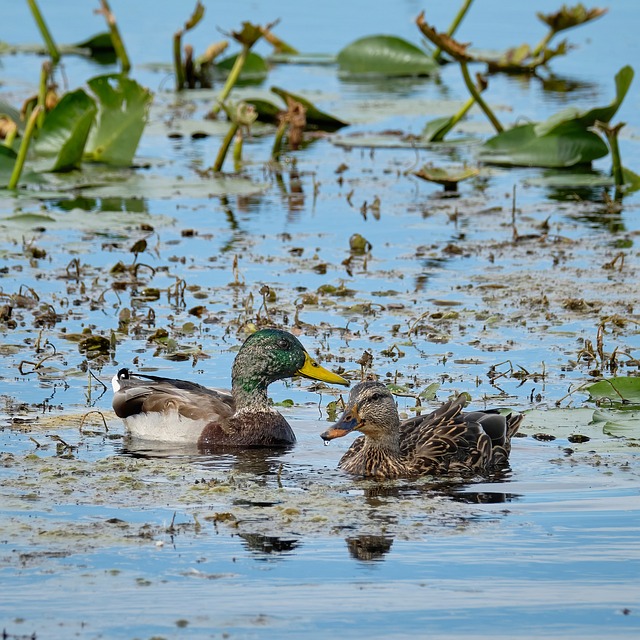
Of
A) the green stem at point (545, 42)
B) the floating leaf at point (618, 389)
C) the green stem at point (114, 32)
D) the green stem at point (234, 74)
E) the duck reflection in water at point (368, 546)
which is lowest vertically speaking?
the duck reflection in water at point (368, 546)

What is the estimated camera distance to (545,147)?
16297 mm

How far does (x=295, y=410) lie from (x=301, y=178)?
7644 millimetres

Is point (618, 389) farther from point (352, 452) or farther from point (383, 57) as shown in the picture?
point (383, 57)

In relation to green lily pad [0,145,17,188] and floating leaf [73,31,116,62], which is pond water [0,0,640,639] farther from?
floating leaf [73,31,116,62]

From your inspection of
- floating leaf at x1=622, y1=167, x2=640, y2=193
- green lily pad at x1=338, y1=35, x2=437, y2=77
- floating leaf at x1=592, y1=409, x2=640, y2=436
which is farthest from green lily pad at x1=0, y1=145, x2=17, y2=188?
green lily pad at x1=338, y1=35, x2=437, y2=77

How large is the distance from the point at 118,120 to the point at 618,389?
26.6ft

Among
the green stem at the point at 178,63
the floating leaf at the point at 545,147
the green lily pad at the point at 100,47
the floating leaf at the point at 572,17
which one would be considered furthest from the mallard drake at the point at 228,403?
the green lily pad at the point at 100,47

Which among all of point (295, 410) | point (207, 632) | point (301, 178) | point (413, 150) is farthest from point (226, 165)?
point (207, 632)

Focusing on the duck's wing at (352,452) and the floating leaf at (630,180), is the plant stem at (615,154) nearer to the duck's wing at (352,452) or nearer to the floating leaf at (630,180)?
the floating leaf at (630,180)

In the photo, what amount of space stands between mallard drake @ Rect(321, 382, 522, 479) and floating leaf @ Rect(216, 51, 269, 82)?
14.5 metres

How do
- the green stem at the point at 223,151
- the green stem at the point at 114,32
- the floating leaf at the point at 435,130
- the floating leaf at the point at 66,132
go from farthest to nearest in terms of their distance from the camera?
the green stem at the point at 114,32, the floating leaf at the point at 435,130, the green stem at the point at 223,151, the floating leaf at the point at 66,132

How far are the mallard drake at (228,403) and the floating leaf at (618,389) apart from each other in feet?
4.90

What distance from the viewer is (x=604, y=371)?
9.64 meters

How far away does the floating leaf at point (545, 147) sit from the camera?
15.9 m
